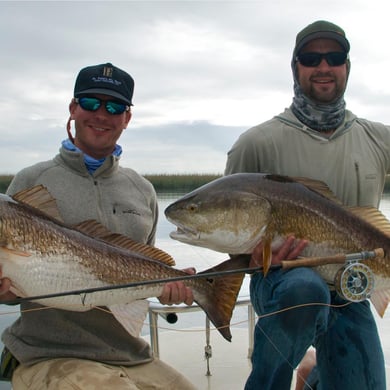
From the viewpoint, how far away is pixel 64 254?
10.3 ft

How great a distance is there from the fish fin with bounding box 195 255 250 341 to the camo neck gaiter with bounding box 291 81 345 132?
1.25 metres

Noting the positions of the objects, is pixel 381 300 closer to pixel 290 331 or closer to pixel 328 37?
pixel 290 331

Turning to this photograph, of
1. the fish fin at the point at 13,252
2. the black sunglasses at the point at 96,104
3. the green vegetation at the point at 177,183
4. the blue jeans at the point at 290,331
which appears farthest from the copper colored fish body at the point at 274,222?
Answer: the green vegetation at the point at 177,183

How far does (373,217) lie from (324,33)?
4.80ft

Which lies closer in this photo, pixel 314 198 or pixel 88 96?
pixel 314 198

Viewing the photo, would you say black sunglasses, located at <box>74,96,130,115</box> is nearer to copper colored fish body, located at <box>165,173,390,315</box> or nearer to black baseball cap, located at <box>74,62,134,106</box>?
black baseball cap, located at <box>74,62,134,106</box>

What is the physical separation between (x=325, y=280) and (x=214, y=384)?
2.07 metres

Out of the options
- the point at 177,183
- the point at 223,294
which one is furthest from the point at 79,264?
the point at 177,183

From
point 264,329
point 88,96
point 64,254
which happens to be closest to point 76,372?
point 64,254

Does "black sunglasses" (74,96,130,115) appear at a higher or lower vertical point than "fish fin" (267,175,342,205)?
higher

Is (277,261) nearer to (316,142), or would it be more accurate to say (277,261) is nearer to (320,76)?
(316,142)

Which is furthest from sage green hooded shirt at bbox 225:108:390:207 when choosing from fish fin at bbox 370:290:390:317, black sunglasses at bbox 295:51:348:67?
fish fin at bbox 370:290:390:317

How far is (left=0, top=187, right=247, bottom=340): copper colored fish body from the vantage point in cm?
304

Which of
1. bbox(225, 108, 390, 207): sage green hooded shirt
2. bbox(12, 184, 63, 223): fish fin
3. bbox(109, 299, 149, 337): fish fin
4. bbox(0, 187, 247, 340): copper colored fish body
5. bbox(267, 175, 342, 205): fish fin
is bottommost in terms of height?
bbox(109, 299, 149, 337): fish fin
